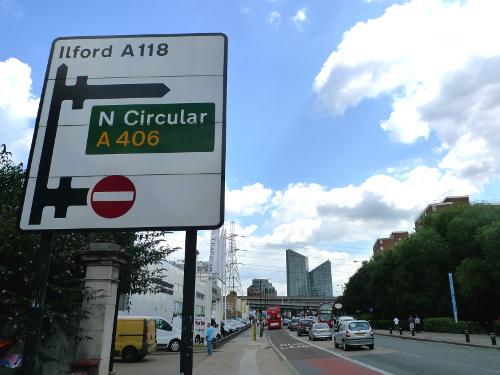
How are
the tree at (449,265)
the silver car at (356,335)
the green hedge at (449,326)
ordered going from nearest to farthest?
the silver car at (356,335) → the green hedge at (449,326) → the tree at (449,265)

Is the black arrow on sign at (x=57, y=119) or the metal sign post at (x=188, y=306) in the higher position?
the black arrow on sign at (x=57, y=119)

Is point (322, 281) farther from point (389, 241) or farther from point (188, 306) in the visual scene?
point (188, 306)

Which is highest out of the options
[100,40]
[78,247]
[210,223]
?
[100,40]

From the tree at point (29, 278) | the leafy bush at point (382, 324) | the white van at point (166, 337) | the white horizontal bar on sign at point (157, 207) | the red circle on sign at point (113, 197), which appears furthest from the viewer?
the leafy bush at point (382, 324)

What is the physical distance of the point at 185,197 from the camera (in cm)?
363

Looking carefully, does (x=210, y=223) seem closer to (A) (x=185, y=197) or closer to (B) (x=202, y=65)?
(A) (x=185, y=197)

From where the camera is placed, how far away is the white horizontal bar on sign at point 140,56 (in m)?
4.01

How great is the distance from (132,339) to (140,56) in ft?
63.7

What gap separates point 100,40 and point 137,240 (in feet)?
39.8

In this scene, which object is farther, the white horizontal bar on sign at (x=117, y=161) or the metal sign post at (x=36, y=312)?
the white horizontal bar on sign at (x=117, y=161)

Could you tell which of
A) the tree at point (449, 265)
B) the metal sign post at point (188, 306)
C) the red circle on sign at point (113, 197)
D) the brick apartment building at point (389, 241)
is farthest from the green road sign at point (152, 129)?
the brick apartment building at point (389, 241)

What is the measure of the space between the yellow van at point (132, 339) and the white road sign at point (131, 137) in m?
18.8

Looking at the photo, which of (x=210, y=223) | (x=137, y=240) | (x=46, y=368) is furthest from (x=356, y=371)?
(x=210, y=223)

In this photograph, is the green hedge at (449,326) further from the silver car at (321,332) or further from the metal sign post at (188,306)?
the metal sign post at (188,306)
